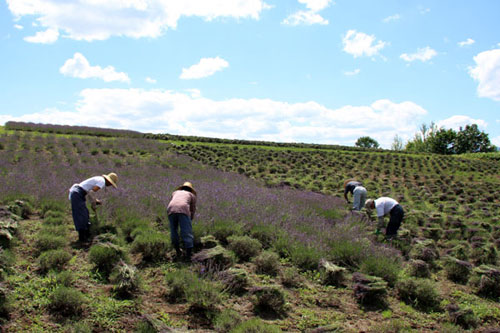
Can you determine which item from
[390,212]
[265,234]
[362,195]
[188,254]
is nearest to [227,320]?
[188,254]

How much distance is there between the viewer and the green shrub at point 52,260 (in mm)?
5219

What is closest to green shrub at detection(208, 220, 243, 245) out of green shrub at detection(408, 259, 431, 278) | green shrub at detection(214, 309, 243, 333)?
green shrub at detection(214, 309, 243, 333)

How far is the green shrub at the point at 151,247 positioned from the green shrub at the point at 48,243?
117 cm

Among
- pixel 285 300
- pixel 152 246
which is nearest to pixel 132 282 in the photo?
pixel 152 246

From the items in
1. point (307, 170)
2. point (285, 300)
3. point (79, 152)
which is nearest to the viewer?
point (285, 300)

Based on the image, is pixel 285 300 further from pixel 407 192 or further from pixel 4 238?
pixel 407 192

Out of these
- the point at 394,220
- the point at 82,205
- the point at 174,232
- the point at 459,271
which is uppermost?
the point at 82,205

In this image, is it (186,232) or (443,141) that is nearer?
(186,232)

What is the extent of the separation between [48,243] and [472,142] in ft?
256

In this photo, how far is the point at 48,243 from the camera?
5.86m

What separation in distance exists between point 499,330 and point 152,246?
5093mm

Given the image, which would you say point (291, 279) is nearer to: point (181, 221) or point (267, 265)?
point (267, 265)

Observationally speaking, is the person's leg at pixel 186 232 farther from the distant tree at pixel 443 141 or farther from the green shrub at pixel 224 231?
the distant tree at pixel 443 141

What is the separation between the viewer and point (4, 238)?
5.81 meters
